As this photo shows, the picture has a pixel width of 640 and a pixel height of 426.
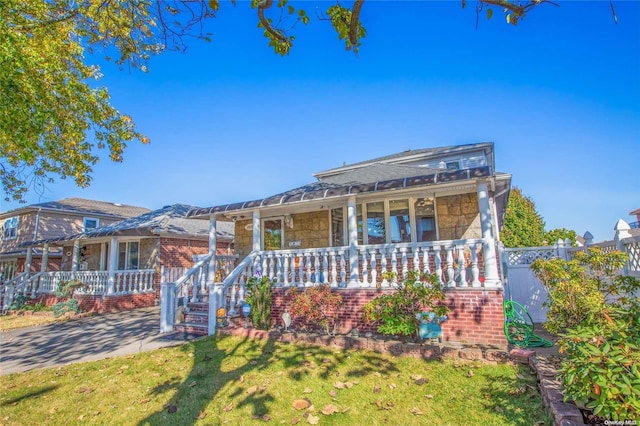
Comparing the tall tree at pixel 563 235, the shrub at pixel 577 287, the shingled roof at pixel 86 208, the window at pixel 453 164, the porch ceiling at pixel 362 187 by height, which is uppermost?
the shingled roof at pixel 86 208

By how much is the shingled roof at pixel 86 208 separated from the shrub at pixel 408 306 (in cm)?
2685

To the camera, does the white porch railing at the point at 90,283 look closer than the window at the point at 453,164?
No

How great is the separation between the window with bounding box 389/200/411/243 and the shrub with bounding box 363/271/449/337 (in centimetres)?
360

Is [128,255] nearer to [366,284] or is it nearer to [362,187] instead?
[362,187]

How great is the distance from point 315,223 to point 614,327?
8844mm

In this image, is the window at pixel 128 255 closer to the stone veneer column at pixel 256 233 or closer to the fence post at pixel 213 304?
the stone veneer column at pixel 256 233

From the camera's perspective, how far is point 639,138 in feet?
41.8

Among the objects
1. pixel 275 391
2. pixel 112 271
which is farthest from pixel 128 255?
pixel 275 391

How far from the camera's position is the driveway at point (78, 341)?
7078 millimetres

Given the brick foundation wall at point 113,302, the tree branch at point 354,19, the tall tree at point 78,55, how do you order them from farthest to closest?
the brick foundation wall at point 113,302, the tall tree at point 78,55, the tree branch at point 354,19

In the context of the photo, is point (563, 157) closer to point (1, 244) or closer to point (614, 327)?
point (614, 327)

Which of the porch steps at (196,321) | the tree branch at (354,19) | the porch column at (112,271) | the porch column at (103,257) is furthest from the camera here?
the porch column at (103,257)

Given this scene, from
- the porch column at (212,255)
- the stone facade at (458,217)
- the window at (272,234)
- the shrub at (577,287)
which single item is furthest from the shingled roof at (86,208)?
the shrub at (577,287)

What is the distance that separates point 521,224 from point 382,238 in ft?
52.3
